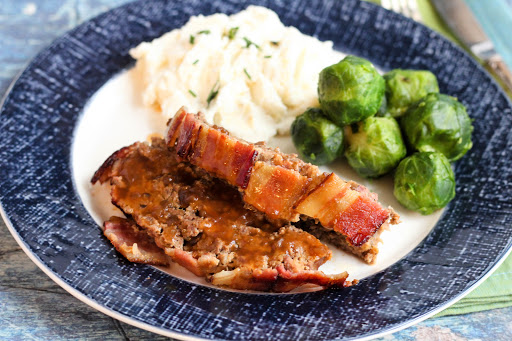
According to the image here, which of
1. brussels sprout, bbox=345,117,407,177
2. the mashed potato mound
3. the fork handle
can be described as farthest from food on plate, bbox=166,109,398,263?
the fork handle

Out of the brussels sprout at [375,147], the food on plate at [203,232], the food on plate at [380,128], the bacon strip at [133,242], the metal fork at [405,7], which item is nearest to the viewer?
the food on plate at [203,232]

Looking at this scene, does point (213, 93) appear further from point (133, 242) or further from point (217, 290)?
point (217, 290)

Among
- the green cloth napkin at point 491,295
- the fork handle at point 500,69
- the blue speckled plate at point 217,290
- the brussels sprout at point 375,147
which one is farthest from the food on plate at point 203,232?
the fork handle at point 500,69

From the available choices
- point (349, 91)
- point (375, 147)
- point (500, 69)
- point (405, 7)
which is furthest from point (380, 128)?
point (405, 7)

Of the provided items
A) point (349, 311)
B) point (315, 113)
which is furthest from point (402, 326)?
point (315, 113)

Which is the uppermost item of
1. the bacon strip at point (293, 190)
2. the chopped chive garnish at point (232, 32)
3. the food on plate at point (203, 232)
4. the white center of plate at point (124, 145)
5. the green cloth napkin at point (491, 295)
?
the chopped chive garnish at point (232, 32)

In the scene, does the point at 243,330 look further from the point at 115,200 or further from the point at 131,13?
the point at 131,13

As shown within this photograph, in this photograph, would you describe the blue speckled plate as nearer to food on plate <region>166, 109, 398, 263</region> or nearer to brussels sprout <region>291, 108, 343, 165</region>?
food on plate <region>166, 109, 398, 263</region>

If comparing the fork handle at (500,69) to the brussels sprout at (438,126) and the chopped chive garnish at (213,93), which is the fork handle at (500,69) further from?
the chopped chive garnish at (213,93)
